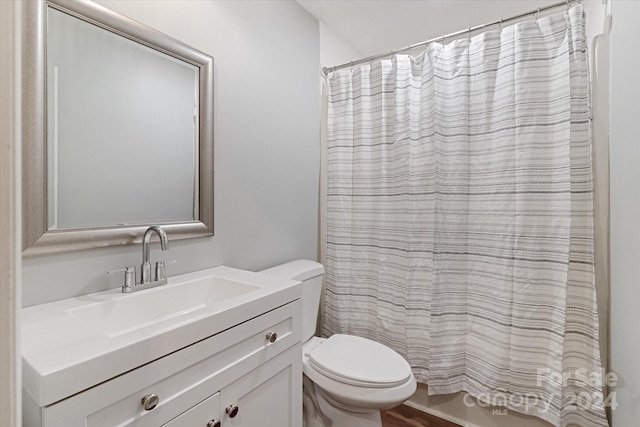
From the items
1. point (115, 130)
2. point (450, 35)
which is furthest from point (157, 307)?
point (450, 35)

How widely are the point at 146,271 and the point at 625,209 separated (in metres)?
1.75

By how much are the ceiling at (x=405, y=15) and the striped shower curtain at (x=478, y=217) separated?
32cm

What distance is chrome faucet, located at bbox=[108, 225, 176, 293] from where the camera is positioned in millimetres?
1057

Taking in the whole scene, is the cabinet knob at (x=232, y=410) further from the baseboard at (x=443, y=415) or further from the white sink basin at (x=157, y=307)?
the baseboard at (x=443, y=415)

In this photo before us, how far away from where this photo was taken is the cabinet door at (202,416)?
77cm

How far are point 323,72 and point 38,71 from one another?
1.55 metres

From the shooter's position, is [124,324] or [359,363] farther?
[359,363]

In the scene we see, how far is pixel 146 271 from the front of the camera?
110 centimetres

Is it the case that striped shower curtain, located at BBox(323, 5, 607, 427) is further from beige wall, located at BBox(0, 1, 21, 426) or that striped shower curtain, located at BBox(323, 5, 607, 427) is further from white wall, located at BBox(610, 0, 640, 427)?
beige wall, located at BBox(0, 1, 21, 426)

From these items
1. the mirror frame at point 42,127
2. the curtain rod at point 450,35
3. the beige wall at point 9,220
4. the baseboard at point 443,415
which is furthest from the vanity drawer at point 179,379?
the curtain rod at point 450,35

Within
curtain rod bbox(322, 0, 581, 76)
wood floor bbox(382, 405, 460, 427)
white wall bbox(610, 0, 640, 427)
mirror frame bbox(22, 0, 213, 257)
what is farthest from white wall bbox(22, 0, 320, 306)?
white wall bbox(610, 0, 640, 427)

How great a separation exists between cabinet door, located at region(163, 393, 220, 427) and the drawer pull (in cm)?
8

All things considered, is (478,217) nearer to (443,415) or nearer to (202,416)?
(443,415)

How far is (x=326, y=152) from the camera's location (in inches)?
82.2
